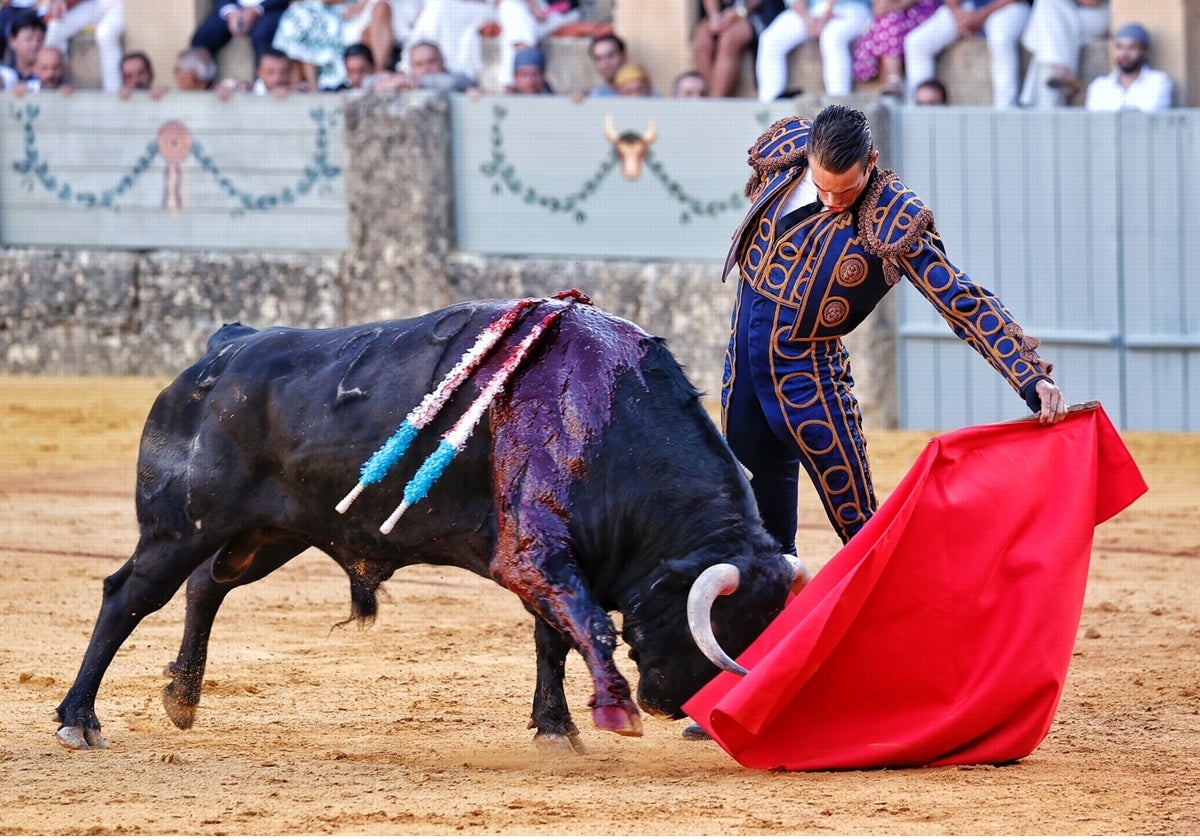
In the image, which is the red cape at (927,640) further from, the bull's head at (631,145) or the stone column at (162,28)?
the stone column at (162,28)

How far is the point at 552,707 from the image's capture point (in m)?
4.75

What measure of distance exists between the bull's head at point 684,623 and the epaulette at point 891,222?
757mm

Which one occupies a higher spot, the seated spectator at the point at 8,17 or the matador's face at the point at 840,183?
the seated spectator at the point at 8,17

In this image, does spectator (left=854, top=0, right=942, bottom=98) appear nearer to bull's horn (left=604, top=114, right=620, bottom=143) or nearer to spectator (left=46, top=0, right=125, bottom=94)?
bull's horn (left=604, top=114, right=620, bottom=143)

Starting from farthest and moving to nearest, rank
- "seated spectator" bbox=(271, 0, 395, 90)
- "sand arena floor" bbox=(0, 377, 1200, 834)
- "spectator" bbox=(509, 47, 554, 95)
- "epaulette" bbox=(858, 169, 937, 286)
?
"seated spectator" bbox=(271, 0, 395, 90) < "spectator" bbox=(509, 47, 554, 95) < "epaulette" bbox=(858, 169, 937, 286) < "sand arena floor" bbox=(0, 377, 1200, 834)

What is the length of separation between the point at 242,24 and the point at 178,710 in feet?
26.4

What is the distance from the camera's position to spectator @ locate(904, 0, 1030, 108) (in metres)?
10.2

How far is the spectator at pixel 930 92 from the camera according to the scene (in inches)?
412

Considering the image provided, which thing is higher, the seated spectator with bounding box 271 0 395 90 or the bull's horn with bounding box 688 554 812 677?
the seated spectator with bounding box 271 0 395 90

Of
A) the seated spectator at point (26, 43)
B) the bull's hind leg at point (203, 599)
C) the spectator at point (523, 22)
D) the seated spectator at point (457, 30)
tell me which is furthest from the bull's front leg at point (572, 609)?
the seated spectator at point (26, 43)

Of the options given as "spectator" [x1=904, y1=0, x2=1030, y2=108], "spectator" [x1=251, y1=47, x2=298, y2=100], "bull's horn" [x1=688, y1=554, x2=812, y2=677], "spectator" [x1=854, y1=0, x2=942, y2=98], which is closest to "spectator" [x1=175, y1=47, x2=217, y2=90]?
"spectator" [x1=251, y1=47, x2=298, y2=100]

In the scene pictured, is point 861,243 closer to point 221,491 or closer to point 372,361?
point 372,361

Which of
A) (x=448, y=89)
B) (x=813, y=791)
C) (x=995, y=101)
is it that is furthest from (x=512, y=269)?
(x=813, y=791)

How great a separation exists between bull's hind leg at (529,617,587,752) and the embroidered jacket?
0.95m
